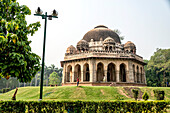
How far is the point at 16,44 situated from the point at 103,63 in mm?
22074

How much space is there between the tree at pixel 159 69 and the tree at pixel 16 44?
43821 millimetres

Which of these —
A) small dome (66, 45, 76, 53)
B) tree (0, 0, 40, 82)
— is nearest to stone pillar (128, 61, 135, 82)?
small dome (66, 45, 76, 53)

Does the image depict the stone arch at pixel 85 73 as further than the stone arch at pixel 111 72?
No

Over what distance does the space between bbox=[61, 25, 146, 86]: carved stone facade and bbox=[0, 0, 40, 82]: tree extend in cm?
1920

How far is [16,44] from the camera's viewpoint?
22.5 ft

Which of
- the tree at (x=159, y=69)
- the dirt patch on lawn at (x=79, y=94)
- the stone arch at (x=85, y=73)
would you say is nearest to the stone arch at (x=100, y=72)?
the stone arch at (x=85, y=73)

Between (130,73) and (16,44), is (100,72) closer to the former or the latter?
(130,73)

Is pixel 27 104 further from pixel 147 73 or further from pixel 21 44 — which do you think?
pixel 147 73

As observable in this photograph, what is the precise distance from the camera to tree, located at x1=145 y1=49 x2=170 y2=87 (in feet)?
144

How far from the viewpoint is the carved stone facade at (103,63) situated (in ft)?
89.7

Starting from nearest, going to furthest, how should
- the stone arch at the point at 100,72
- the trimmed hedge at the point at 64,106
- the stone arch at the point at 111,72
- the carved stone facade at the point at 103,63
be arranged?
1. the trimmed hedge at the point at 64,106
2. the carved stone facade at the point at 103,63
3. the stone arch at the point at 100,72
4. the stone arch at the point at 111,72

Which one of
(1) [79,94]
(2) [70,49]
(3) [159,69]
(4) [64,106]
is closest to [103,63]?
(2) [70,49]

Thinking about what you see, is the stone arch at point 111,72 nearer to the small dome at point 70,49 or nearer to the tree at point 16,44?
the small dome at point 70,49

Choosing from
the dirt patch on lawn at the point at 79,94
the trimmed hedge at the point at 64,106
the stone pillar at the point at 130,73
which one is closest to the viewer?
the trimmed hedge at the point at 64,106
